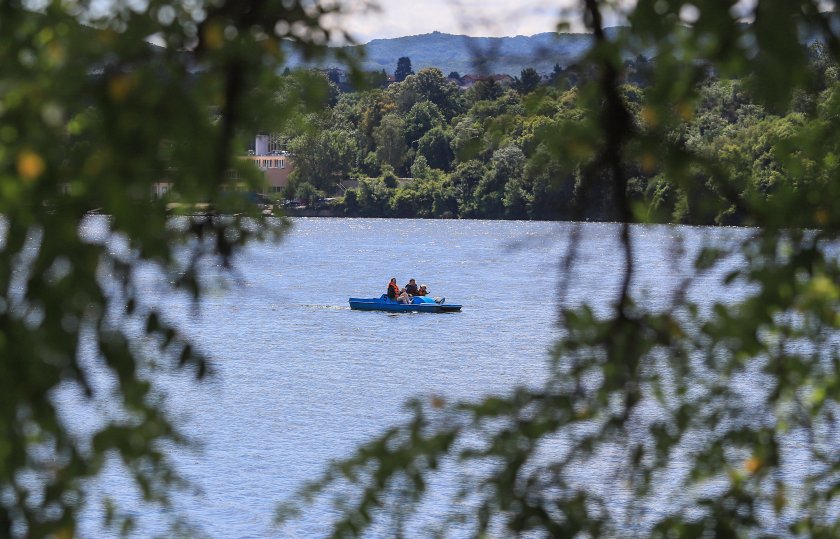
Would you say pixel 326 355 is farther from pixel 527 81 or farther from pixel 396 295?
pixel 527 81

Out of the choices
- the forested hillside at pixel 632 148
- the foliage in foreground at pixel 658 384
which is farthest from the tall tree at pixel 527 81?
the foliage in foreground at pixel 658 384

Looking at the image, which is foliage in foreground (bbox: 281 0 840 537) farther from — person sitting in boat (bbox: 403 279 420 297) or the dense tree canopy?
person sitting in boat (bbox: 403 279 420 297)

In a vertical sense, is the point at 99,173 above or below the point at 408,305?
above

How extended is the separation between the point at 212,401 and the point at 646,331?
31476 mm

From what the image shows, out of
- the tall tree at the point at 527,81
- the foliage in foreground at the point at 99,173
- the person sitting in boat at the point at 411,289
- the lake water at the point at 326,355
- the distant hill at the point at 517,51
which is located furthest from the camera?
the person sitting in boat at the point at 411,289

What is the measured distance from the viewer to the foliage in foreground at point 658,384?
332 cm

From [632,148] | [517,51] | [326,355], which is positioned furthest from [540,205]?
[326,355]

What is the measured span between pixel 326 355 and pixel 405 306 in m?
6.28

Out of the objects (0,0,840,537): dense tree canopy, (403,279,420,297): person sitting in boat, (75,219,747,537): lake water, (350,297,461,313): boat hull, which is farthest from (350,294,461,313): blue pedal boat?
(0,0,840,537): dense tree canopy

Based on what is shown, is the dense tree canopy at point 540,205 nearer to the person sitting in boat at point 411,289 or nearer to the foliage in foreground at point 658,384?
the foliage in foreground at point 658,384

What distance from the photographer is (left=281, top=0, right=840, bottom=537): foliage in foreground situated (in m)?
3.32

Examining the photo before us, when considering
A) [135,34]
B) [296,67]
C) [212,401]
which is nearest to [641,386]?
[296,67]

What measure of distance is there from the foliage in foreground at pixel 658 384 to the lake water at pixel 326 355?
22 centimetres

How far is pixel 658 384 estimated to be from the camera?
3717 mm
